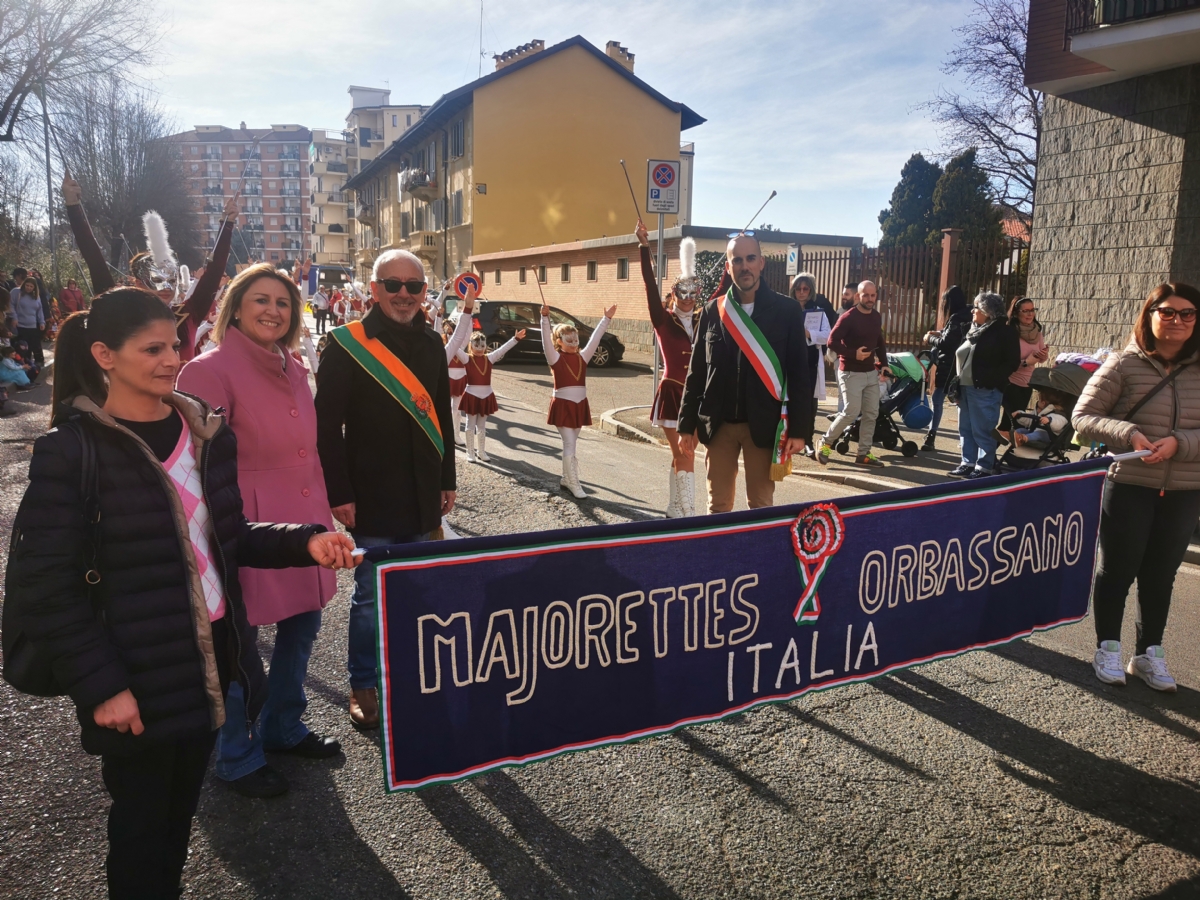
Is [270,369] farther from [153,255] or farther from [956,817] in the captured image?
[153,255]

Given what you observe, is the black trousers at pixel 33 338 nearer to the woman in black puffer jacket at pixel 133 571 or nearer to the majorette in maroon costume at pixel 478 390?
the majorette in maroon costume at pixel 478 390

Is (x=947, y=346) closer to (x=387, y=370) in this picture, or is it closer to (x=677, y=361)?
(x=677, y=361)

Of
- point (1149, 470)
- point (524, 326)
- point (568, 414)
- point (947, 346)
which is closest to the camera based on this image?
point (1149, 470)

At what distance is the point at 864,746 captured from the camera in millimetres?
3578

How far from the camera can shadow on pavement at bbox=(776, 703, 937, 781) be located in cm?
338

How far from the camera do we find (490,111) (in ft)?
127

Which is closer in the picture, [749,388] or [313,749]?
[313,749]

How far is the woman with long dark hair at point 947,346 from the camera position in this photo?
34.7 ft

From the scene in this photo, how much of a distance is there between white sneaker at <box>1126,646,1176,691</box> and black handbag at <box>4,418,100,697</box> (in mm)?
4473

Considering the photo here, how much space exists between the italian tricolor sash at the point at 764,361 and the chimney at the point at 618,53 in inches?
1561

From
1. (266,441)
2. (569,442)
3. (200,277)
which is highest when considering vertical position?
(200,277)

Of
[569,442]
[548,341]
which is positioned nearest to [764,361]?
[569,442]

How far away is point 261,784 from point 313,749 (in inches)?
11.6

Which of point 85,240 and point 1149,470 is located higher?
point 85,240
